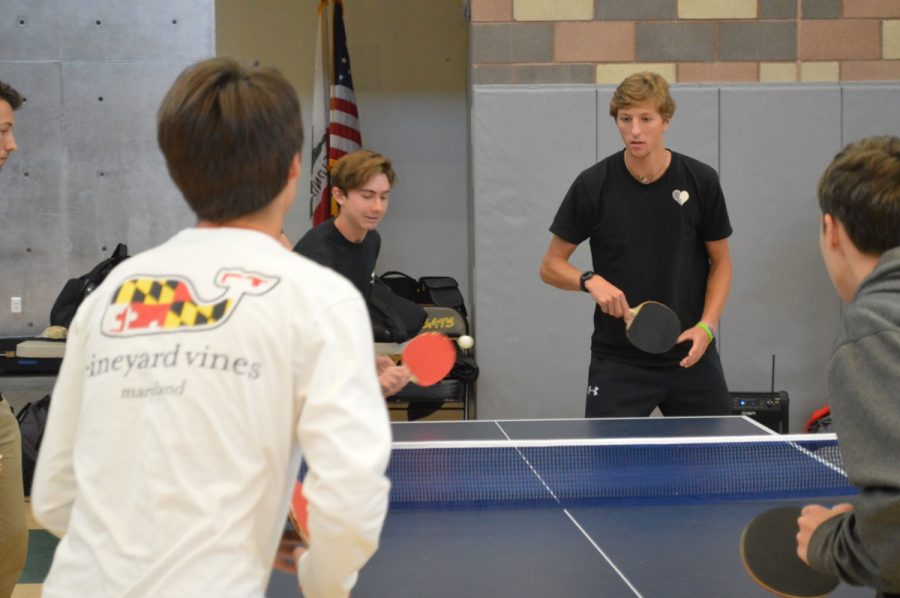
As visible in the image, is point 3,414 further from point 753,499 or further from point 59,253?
point 59,253

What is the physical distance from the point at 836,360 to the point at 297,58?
22.9 feet

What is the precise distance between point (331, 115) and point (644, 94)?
12.7 ft

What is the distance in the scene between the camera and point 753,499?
119 inches

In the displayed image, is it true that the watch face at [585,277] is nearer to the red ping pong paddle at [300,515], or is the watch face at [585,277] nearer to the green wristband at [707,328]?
the green wristband at [707,328]

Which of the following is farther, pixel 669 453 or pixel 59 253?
pixel 59 253

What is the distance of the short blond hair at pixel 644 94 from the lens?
370 cm

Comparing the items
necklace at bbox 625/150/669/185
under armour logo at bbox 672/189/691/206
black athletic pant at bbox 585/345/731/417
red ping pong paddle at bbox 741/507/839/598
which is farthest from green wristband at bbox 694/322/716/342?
red ping pong paddle at bbox 741/507/839/598

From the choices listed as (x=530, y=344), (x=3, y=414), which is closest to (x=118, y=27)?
(x=530, y=344)

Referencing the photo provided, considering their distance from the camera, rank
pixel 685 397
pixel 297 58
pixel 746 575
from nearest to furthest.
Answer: pixel 746 575
pixel 685 397
pixel 297 58

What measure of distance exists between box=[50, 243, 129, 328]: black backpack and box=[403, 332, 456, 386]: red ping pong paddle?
3.96 meters

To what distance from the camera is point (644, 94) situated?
12.1 ft

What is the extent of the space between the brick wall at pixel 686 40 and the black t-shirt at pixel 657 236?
2.49 meters

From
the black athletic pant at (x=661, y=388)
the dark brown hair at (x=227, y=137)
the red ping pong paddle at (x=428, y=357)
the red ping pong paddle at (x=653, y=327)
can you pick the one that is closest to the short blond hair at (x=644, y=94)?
the red ping pong paddle at (x=653, y=327)

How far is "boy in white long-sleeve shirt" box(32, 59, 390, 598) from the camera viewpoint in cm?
135
